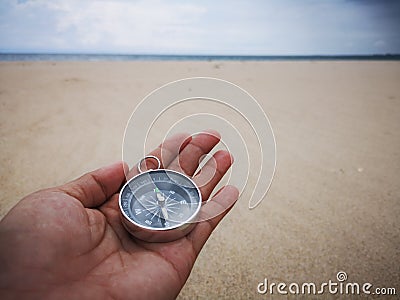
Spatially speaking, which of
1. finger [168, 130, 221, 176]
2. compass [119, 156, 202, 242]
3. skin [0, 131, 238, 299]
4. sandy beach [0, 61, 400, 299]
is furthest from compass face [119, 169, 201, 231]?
sandy beach [0, 61, 400, 299]

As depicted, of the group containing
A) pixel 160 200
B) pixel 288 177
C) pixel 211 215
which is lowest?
pixel 288 177

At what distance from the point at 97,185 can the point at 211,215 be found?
90cm

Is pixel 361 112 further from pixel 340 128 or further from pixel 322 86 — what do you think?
pixel 322 86

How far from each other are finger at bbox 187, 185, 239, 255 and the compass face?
0.32ft

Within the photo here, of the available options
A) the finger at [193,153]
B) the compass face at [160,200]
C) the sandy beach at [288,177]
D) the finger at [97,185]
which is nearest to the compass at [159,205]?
the compass face at [160,200]

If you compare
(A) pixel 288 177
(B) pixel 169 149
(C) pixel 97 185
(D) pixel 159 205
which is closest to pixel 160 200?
(D) pixel 159 205

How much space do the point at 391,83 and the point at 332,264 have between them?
8813 mm

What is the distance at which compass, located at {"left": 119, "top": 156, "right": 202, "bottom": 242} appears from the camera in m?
2.05

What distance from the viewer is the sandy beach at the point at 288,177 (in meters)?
2.42

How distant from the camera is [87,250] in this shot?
1893mm

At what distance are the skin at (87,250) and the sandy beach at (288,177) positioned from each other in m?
0.46

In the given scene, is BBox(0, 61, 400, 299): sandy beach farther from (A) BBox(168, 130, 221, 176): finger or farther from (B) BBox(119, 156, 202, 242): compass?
(A) BBox(168, 130, 221, 176): finger

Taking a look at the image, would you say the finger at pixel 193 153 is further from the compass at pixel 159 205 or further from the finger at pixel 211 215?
the finger at pixel 211 215

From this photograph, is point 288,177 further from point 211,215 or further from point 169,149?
point 211,215
